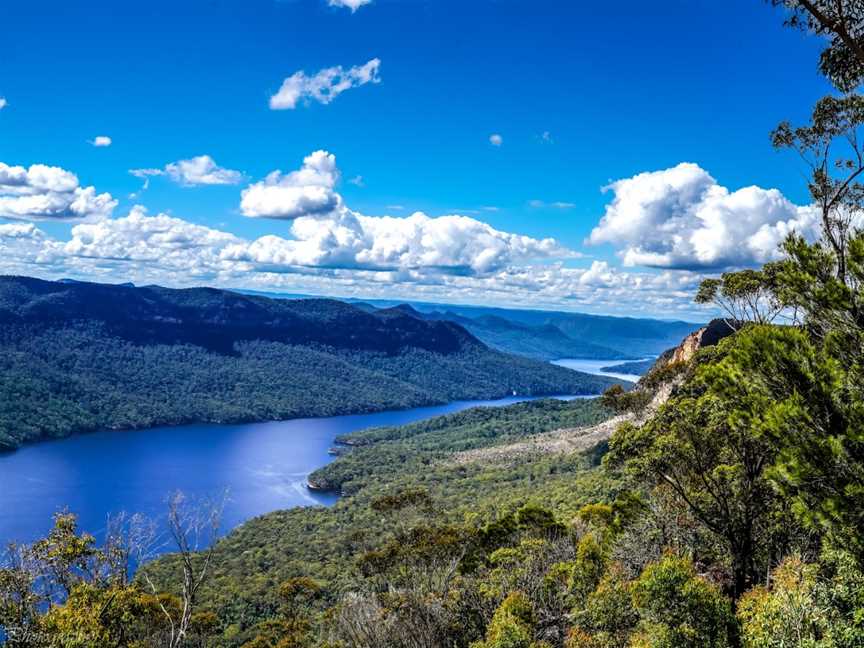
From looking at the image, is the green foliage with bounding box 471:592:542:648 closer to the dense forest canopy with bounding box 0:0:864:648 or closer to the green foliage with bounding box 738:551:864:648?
the dense forest canopy with bounding box 0:0:864:648

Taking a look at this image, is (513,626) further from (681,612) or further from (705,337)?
(705,337)

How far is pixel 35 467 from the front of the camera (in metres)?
119

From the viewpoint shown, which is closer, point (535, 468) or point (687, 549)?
point (687, 549)

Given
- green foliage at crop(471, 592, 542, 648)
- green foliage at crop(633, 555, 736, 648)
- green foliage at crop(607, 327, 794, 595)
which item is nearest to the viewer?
green foliage at crop(633, 555, 736, 648)

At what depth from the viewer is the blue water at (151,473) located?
312 feet

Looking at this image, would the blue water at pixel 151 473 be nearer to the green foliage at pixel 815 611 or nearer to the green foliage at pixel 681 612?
the green foliage at pixel 681 612

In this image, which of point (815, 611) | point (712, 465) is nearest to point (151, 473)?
point (712, 465)

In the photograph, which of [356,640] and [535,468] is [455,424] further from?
[356,640]

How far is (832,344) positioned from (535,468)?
77318 mm

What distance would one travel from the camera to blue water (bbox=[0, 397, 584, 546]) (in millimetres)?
95188

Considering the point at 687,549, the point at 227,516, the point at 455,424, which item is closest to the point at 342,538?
the point at 227,516

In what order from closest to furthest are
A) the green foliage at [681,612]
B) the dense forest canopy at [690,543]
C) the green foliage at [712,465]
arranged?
the dense forest canopy at [690,543] < the green foliage at [681,612] < the green foliage at [712,465]

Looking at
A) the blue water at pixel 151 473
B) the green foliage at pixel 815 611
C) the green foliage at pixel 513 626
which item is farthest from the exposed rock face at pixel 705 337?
the blue water at pixel 151 473

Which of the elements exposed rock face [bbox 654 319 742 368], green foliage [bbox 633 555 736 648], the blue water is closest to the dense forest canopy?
green foliage [bbox 633 555 736 648]
